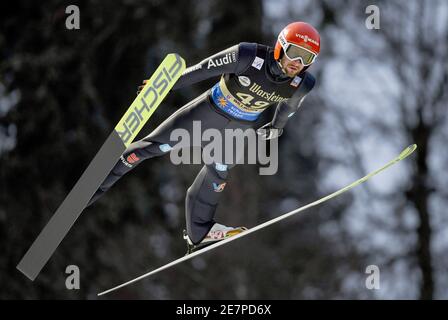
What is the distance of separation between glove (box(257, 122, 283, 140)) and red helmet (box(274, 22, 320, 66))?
0.82m

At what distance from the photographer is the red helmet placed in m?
7.57

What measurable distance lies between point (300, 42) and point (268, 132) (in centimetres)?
102

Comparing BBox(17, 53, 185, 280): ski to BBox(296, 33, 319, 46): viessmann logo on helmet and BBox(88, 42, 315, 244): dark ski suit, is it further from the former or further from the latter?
BBox(296, 33, 319, 46): viessmann logo on helmet

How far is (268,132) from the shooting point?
8312mm

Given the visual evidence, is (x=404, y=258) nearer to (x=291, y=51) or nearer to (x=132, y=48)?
(x=132, y=48)

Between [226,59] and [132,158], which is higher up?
[226,59]

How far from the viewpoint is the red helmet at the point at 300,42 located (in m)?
7.57

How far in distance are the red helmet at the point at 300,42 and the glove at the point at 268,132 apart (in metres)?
0.82

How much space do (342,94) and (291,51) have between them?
11.9m

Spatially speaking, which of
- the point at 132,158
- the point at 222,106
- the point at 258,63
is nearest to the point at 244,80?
the point at 258,63

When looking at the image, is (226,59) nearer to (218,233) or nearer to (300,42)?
(300,42)

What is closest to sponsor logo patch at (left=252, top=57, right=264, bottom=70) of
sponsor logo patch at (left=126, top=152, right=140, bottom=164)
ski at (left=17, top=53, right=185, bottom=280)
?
ski at (left=17, top=53, right=185, bottom=280)

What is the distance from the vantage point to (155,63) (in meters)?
15.8
